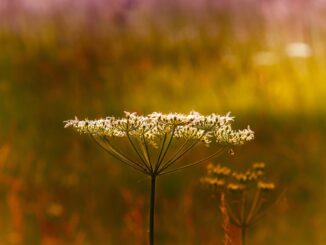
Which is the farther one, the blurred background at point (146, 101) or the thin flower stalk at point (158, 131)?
the blurred background at point (146, 101)

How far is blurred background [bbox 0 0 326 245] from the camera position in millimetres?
3412

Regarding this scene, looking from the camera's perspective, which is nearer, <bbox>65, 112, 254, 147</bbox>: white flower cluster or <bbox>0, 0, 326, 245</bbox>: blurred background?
<bbox>65, 112, 254, 147</bbox>: white flower cluster

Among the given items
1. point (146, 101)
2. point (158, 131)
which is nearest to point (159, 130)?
point (158, 131)

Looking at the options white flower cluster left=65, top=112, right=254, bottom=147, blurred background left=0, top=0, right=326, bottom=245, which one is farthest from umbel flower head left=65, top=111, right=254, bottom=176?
blurred background left=0, top=0, right=326, bottom=245

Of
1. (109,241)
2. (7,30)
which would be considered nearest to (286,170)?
(109,241)

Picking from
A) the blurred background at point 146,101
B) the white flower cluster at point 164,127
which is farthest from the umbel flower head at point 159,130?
the blurred background at point 146,101

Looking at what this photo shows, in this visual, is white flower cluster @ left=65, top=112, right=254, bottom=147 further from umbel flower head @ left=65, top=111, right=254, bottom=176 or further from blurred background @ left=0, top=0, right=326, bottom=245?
blurred background @ left=0, top=0, right=326, bottom=245

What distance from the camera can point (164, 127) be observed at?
202cm

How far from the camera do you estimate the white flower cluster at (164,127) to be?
199 centimetres

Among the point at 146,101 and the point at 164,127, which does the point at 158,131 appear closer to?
the point at 164,127

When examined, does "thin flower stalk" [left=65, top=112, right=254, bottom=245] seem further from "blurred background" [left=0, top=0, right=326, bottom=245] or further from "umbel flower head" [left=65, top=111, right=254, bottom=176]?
"blurred background" [left=0, top=0, right=326, bottom=245]

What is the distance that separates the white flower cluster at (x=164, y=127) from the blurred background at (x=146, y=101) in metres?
1.30

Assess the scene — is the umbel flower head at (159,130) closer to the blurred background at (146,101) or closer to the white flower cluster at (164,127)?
the white flower cluster at (164,127)

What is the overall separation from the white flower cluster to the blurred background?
1.30 m
